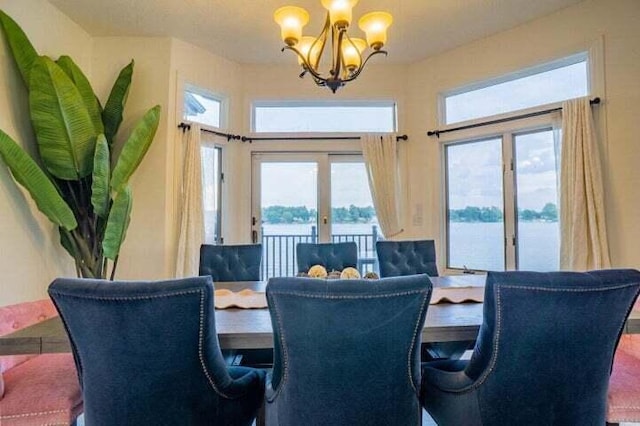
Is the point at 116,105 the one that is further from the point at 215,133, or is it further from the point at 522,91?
the point at 522,91

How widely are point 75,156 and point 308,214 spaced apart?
7.70 ft

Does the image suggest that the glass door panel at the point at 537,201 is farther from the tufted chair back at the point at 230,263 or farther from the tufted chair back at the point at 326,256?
the tufted chair back at the point at 230,263

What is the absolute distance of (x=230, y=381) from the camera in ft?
4.47

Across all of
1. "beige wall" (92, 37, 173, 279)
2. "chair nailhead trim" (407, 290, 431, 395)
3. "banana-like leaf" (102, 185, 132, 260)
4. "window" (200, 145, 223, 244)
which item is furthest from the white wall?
"chair nailhead trim" (407, 290, 431, 395)

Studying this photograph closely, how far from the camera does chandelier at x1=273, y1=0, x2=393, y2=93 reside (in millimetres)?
2059

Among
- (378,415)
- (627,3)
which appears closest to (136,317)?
(378,415)

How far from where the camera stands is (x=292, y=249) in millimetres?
4523

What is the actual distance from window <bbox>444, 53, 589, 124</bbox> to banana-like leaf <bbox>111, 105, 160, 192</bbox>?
303cm

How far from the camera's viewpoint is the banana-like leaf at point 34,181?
2.38 m

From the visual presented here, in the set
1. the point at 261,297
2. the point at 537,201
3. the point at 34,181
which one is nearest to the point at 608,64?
the point at 537,201

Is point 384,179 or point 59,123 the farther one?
point 384,179

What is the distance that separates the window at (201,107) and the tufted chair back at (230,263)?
1684mm

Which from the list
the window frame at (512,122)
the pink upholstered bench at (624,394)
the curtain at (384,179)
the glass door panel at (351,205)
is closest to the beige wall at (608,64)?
the window frame at (512,122)

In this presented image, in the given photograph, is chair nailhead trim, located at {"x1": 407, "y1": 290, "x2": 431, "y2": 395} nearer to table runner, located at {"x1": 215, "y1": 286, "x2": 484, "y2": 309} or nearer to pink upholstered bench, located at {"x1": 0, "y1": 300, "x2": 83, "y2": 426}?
table runner, located at {"x1": 215, "y1": 286, "x2": 484, "y2": 309}
